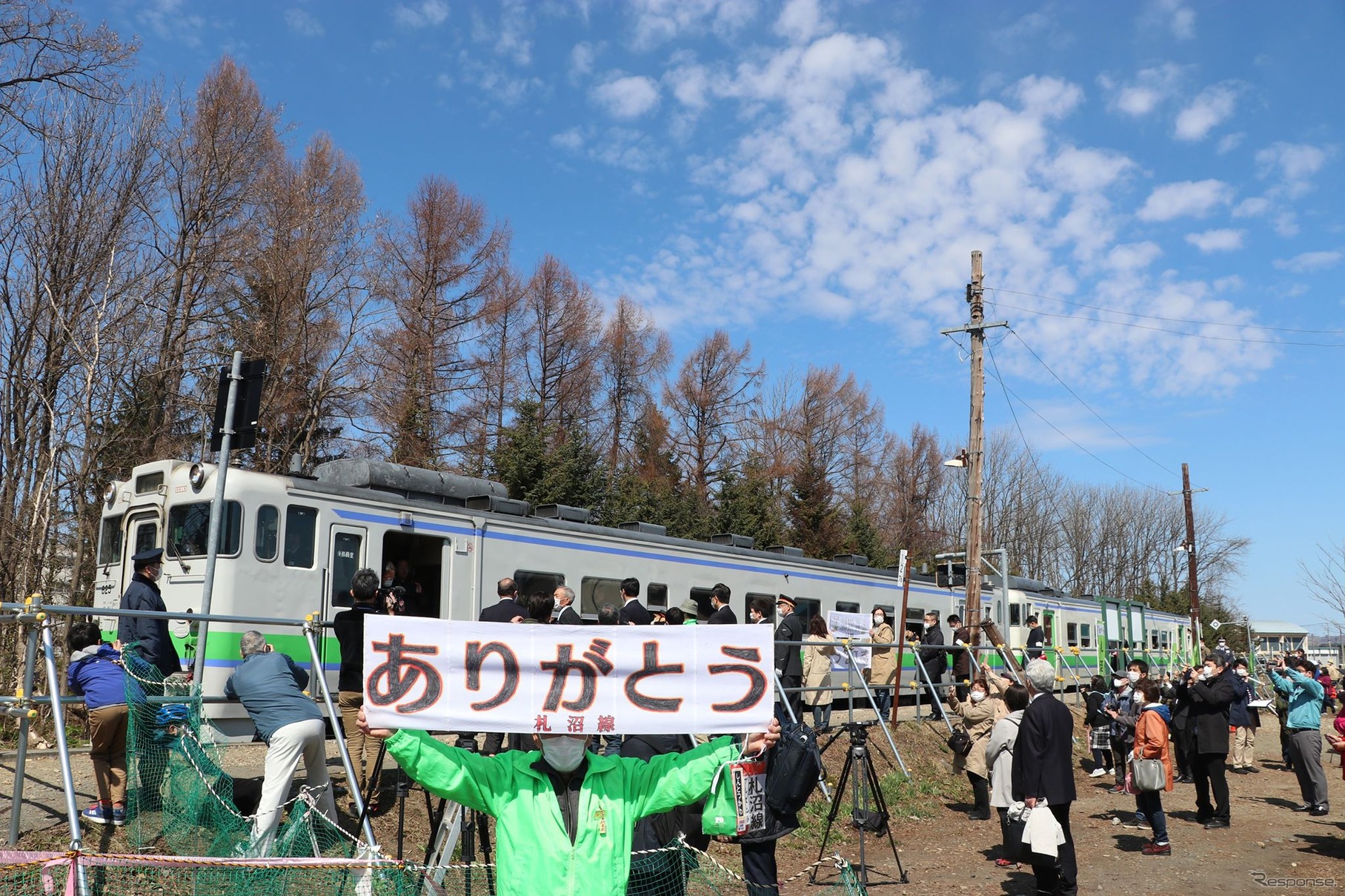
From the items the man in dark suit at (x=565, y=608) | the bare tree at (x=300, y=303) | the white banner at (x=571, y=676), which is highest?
→ the bare tree at (x=300, y=303)

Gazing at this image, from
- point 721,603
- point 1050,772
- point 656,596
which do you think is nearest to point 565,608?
point 721,603

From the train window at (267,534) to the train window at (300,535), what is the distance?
12cm

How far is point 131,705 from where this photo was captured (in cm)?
698

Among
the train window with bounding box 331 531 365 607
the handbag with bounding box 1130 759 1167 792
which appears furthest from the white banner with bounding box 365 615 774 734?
the train window with bounding box 331 531 365 607

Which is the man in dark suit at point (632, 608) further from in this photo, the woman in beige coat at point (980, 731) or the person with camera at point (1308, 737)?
the person with camera at point (1308, 737)

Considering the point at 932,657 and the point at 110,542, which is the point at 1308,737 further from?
the point at 110,542

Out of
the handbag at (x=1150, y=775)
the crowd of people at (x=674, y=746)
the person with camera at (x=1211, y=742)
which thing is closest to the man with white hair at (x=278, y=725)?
the crowd of people at (x=674, y=746)

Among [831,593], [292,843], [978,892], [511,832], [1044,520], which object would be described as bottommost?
[978,892]

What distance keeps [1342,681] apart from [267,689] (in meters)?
15.1

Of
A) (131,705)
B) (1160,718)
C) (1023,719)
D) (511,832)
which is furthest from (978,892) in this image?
(131,705)

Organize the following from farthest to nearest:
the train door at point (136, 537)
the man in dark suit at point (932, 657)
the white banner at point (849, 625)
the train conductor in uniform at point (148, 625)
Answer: the white banner at point (849, 625) → the man in dark suit at point (932, 657) → the train door at point (136, 537) → the train conductor in uniform at point (148, 625)

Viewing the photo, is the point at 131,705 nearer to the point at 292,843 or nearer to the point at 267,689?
the point at 267,689

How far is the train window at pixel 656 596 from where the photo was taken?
16328 mm

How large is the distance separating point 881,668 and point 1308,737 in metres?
5.34
